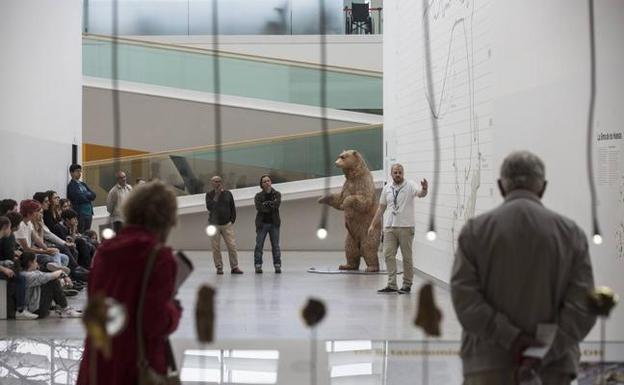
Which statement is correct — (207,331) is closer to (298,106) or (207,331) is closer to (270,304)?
(270,304)

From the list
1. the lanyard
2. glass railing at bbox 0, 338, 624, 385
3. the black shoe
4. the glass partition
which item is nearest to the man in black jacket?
the glass partition

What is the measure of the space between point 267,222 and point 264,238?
0.92ft

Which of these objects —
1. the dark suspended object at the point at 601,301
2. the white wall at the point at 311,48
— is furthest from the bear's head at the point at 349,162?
the dark suspended object at the point at 601,301

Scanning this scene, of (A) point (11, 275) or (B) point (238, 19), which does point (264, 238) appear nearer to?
(A) point (11, 275)

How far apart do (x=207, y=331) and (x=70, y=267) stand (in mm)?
7058

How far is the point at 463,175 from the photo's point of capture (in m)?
10.2

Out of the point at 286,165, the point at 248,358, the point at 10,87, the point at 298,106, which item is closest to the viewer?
the point at 248,358

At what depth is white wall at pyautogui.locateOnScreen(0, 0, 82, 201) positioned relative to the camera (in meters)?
9.54

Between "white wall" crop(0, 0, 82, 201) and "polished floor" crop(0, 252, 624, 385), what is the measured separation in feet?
4.76

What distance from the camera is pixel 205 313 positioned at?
3594 millimetres

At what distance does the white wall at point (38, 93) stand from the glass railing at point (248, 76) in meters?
3.57

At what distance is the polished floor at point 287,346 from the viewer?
236 inches

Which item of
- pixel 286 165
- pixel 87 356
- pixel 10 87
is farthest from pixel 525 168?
pixel 286 165

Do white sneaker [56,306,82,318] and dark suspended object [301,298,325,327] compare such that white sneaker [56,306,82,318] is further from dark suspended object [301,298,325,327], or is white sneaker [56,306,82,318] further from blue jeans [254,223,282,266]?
dark suspended object [301,298,325,327]
